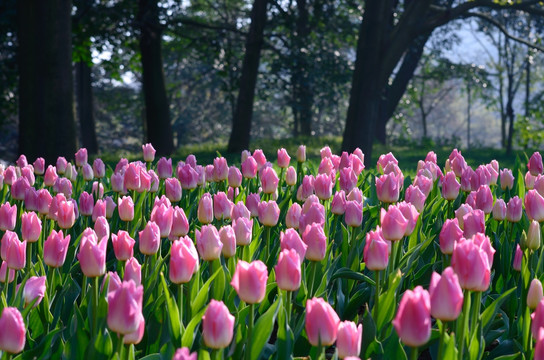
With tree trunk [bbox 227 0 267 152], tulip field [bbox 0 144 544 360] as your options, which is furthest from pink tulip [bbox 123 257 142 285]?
tree trunk [bbox 227 0 267 152]

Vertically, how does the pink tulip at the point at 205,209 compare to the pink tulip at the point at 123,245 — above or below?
above

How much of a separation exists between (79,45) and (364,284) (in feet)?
40.5

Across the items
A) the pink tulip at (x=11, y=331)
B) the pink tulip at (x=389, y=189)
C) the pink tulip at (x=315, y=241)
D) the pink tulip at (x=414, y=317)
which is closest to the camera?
the pink tulip at (x=414, y=317)

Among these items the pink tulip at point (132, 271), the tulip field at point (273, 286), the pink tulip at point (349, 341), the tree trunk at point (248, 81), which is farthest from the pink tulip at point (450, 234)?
the tree trunk at point (248, 81)

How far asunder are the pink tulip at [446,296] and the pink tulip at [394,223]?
0.69 m

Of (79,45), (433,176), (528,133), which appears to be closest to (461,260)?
(433,176)

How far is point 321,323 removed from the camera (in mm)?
1389

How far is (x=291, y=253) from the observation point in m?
1.61

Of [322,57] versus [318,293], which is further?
[322,57]

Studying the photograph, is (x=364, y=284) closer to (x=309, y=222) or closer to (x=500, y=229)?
(x=309, y=222)

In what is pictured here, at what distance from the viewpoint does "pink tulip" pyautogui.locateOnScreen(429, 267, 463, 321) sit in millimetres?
1338

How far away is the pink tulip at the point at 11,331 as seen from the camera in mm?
1369

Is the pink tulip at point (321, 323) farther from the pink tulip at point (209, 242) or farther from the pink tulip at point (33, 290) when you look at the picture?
the pink tulip at point (33, 290)

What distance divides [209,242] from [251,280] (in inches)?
18.1
